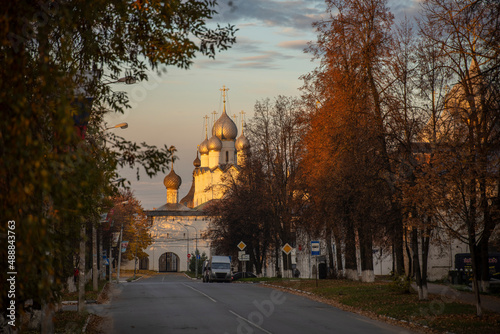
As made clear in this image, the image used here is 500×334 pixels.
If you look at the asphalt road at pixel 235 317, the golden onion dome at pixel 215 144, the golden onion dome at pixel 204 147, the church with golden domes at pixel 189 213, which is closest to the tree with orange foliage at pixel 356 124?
the asphalt road at pixel 235 317

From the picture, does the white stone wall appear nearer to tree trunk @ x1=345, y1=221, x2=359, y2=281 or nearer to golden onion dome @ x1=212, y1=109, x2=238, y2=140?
golden onion dome @ x1=212, y1=109, x2=238, y2=140

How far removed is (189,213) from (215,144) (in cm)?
1366

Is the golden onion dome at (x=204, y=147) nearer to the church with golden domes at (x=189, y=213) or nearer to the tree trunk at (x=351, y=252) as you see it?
the church with golden domes at (x=189, y=213)

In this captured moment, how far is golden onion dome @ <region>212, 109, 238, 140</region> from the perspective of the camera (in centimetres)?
12000

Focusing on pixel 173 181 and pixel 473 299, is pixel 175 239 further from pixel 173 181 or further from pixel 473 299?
pixel 473 299

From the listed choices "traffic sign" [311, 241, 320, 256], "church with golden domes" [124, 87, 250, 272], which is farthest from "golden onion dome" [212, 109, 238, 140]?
"traffic sign" [311, 241, 320, 256]

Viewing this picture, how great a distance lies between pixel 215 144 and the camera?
11919 cm

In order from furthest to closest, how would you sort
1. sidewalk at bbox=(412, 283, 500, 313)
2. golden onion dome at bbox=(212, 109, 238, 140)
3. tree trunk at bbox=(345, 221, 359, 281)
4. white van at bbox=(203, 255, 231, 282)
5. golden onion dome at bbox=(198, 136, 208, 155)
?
golden onion dome at bbox=(198, 136, 208, 155) → golden onion dome at bbox=(212, 109, 238, 140) → white van at bbox=(203, 255, 231, 282) → tree trunk at bbox=(345, 221, 359, 281) → sidewalk at bbox=(412, 283, 500, 313)

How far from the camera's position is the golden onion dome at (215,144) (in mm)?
119244

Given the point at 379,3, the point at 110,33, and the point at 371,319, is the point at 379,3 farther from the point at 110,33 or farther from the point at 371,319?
the point at 110,33

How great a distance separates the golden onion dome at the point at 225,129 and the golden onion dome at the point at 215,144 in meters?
1.18

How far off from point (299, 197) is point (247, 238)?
17013mm

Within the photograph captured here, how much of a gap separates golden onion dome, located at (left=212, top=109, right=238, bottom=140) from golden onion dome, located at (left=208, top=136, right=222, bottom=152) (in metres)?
1.18

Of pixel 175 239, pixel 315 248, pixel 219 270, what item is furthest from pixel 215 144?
pixel 315 248
